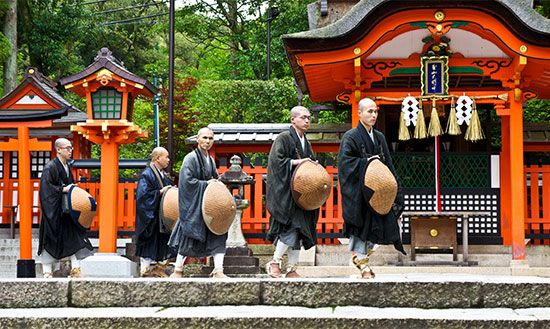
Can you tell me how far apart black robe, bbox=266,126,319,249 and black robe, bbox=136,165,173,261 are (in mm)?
3335

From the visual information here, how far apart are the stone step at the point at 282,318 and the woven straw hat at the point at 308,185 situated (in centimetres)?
200

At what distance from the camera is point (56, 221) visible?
480 inches

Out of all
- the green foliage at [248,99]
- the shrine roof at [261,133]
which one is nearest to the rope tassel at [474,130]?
the shrine roof at [261,133]

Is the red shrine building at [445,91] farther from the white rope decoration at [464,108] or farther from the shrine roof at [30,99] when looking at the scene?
the shrine roof at [30,99]

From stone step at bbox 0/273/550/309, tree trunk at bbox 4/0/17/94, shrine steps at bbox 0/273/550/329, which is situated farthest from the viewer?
tree trunk at bbox 4/0/17/94

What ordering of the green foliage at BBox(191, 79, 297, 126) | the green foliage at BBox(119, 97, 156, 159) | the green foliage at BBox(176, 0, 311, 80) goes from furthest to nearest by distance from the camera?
the green foliage at BBox(176, 0, 311, 80), the green foliage at BBox(119, 97, 156, 159), the green foliage at BBox(191, 79, 297, 126)

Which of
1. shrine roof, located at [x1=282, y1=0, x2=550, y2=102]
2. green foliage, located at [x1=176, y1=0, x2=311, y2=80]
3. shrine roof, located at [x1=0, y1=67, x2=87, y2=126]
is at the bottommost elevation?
shrine roof, located at [x1=0, y1=67, x2=87, y2=126]

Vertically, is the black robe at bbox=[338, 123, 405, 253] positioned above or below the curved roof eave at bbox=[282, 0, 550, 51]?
below

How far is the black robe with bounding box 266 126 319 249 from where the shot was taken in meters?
Answer: 9.20

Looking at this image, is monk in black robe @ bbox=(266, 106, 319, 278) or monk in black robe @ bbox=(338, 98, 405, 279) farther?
monk in black robe @ bbox=(266, 106, 319, 278)

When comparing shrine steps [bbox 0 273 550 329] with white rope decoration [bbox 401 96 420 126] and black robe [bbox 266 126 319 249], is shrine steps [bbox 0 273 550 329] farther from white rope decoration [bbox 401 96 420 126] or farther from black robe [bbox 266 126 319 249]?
white rope decoration [bbox 401 96 420 126]

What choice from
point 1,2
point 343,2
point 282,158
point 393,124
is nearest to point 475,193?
point 393,124

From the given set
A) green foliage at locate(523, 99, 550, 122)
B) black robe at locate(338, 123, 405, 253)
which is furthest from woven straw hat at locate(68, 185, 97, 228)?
green foliage at locate(523, 99, 550, 122)

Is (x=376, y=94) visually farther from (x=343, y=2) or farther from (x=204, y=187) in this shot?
(x=204, y=187)
